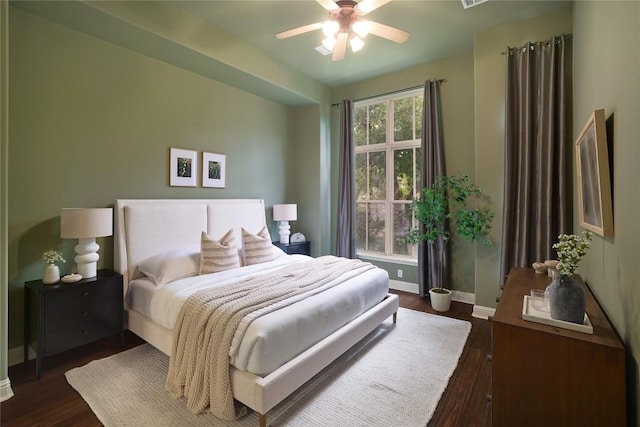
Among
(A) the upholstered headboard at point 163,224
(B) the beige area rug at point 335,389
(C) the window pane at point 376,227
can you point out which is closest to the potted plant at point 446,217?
(C) the window pane at point 376,227

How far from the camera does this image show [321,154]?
4.97m

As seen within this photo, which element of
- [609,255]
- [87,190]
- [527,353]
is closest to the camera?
[527,353]

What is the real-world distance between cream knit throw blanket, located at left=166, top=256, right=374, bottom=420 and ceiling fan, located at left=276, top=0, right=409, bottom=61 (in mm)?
2166

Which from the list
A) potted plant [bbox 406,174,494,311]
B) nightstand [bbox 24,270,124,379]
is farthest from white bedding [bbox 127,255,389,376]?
potted plant [bbox 406,174,494,311]

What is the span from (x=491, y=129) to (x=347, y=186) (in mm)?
2165

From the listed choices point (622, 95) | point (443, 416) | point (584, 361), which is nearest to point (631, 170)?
point (622, 95)

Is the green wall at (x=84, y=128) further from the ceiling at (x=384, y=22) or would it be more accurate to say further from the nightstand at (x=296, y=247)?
the nightstand at (x=296, y=247)

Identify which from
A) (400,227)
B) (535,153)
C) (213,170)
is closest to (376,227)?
(400,227)

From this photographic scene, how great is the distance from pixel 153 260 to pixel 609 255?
350cm

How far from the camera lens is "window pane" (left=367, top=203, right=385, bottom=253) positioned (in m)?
4.84

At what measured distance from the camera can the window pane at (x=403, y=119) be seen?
4.53 m

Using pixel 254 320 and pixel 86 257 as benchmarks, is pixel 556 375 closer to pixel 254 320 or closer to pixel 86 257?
pixel 254 320

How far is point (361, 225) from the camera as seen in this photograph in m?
5.05

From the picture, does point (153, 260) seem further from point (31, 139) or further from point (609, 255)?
point (609, 255)
